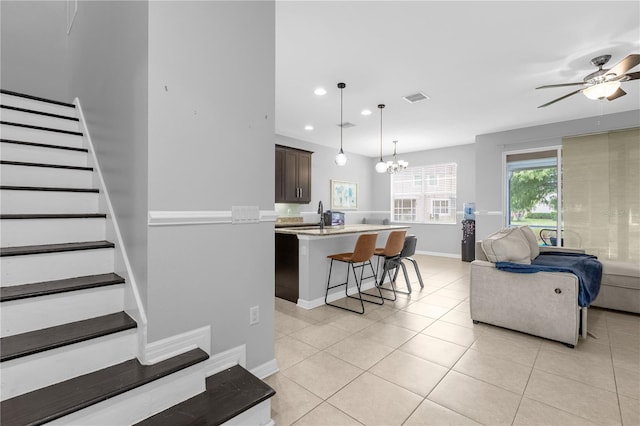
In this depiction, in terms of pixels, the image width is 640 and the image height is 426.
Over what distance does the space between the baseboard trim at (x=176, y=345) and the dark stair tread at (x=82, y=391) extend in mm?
33

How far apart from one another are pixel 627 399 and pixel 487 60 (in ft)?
10.7

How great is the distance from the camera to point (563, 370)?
2201 mm

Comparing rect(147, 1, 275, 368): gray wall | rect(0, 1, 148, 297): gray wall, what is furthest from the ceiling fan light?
rect(0, 1, 148, 297): gray wall

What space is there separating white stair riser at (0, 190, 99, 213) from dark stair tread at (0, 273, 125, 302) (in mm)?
660

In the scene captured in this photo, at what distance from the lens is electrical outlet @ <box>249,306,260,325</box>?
6.48ft

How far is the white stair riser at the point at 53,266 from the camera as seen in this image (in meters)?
1.58

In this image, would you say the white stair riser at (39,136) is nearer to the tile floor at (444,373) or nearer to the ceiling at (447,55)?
the ceiling at (447,55)

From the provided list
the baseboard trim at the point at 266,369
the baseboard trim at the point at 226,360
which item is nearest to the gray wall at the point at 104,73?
the baseboard trim at the point at 226,360

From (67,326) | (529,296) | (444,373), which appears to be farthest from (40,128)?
(529,296)

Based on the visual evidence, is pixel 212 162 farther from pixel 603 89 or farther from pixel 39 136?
pixel 603 89

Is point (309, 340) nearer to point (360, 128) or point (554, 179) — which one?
point (360, 128)

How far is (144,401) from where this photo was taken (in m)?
1.38

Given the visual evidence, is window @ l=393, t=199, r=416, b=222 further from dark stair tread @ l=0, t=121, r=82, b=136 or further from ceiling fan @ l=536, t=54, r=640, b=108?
dark stair tread @ l=0, t=121, r=82, b=136

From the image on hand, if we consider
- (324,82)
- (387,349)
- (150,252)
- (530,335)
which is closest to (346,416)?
(387,349)
